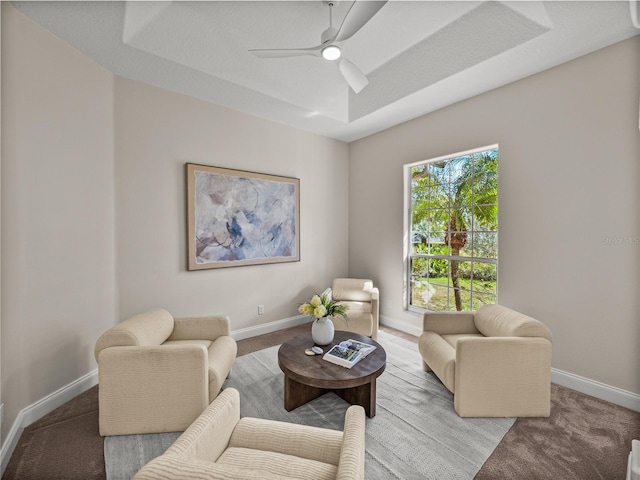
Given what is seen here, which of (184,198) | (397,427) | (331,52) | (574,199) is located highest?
(331,52)

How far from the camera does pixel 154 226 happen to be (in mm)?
3020

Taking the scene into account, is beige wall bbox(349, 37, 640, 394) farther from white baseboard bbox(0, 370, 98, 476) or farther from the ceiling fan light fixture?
white baseboard bbox(0, 370, 98, 476)

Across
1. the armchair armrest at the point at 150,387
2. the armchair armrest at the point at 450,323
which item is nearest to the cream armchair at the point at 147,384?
the armchair armrest at the point at 150,387

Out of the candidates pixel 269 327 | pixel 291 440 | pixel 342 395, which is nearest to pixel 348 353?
pixel 342 395

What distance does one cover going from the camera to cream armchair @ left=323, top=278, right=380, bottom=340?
11.5ft

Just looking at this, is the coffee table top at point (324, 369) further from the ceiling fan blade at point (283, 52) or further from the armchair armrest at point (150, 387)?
the ceiling fan blade at point (283, 52)

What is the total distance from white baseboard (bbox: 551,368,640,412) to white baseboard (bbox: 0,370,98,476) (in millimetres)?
4061

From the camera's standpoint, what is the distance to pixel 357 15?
1803 millimetres

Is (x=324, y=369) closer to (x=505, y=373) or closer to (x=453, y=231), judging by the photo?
(x=505, y=373)

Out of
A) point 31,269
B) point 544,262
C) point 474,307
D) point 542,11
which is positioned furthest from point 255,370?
point 542,11

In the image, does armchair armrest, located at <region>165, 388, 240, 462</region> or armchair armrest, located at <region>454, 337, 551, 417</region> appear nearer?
armchair armrest, located at <region>165, 388, 240, 462</region>

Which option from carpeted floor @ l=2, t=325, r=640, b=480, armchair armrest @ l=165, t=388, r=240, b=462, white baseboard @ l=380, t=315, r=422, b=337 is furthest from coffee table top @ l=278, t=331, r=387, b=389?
white baseboard @ l=380, t=315, r=422, b=337

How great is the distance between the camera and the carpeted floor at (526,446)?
166cm

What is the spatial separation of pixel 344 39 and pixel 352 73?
0.46 m
